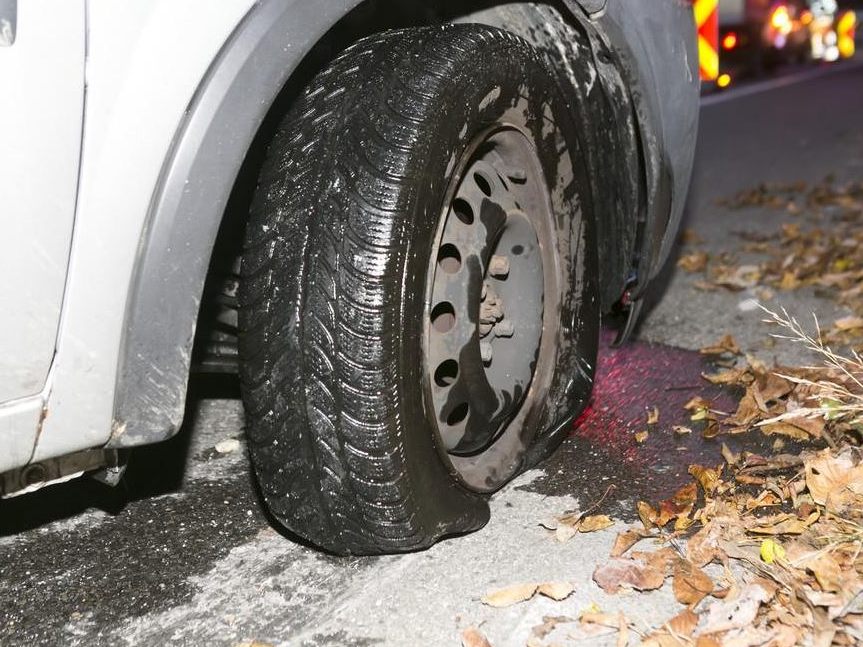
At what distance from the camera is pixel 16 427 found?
1876mm

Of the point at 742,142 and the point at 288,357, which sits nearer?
the point at 288,357

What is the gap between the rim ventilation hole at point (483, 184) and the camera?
2.66m

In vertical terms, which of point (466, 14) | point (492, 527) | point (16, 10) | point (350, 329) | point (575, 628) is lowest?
point (575, 628)

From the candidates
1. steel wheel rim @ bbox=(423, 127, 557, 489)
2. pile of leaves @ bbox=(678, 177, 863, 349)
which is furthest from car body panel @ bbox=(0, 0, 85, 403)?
pile of leaves @ bbox=(678, 177, 863, 349)

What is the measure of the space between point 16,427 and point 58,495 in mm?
1250

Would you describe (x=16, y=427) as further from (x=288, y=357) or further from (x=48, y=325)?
(x=288, y=357)

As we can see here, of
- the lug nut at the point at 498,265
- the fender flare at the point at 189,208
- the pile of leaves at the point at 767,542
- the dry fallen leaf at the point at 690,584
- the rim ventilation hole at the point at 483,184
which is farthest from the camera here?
the lug nut at the point at 498,265

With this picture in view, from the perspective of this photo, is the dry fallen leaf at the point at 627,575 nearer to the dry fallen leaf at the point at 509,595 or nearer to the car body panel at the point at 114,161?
the dry fallen leaf at the point at 509,595

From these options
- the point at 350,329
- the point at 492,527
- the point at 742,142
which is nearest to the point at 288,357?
the point at 350,329

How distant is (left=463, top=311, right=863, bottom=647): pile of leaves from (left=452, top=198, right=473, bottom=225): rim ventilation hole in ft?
2.51

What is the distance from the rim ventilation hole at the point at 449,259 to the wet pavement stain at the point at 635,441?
69 cm

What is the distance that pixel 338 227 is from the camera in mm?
2213

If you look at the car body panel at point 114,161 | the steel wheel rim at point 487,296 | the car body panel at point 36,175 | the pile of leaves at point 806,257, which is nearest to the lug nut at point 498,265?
the steel wheel rim at point 487,296

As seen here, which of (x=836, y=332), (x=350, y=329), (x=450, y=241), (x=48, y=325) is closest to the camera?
(x=48, y=325)
